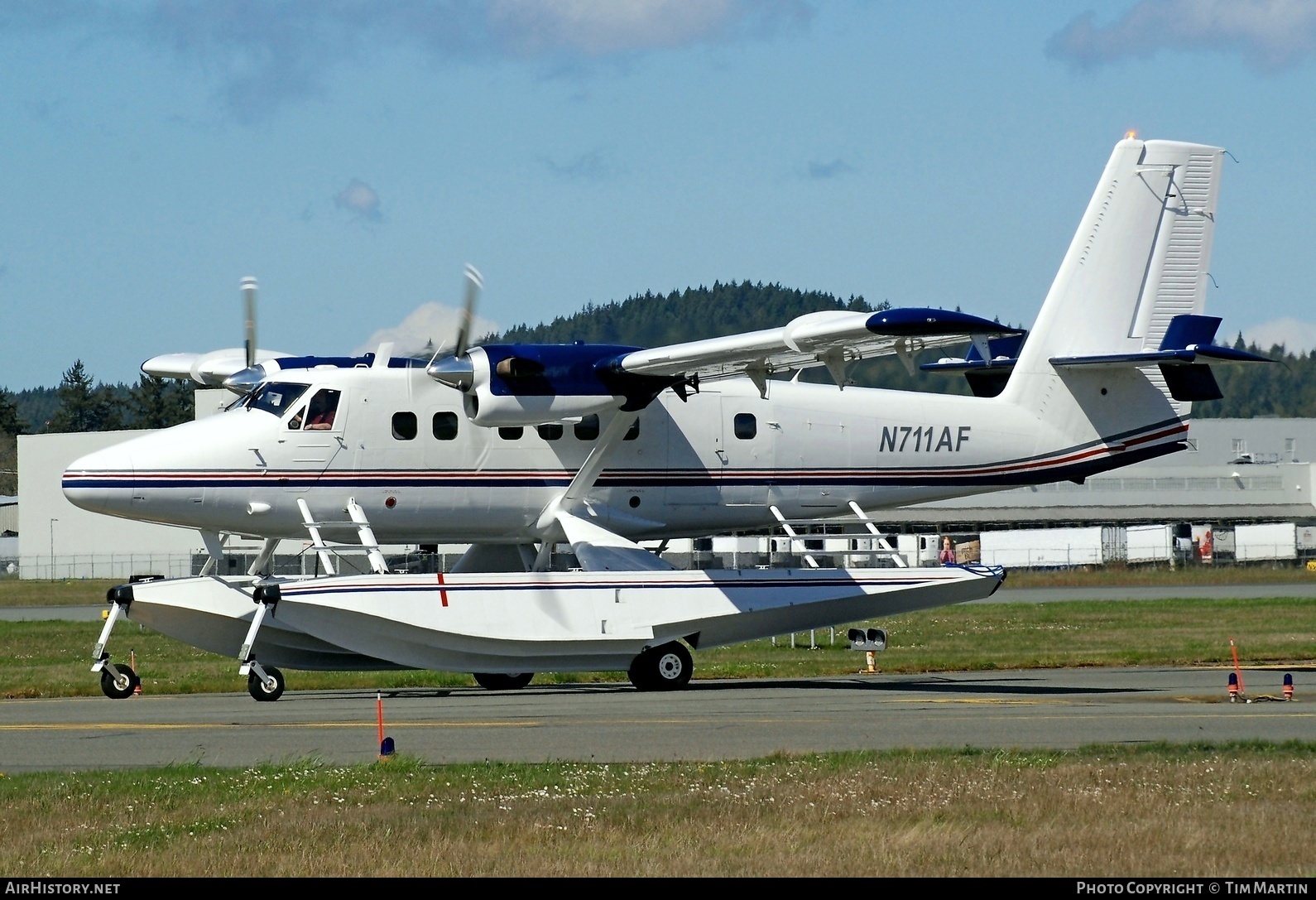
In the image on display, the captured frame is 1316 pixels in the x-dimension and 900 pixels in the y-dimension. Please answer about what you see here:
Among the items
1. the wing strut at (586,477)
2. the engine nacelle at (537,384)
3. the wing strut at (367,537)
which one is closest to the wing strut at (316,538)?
the wing strut at (367,537)

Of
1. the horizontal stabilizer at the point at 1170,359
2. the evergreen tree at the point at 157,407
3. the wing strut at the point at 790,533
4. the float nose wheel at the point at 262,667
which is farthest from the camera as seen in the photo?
the evergreen tree at the point at 157,407

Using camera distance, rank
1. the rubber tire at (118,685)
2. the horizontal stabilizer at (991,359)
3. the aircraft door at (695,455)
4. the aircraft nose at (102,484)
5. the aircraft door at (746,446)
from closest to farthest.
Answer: the rubber tire at (118,685) < the aircraft nose at (102,484) < the aircraft door at (695,455) < the aircraft door at (746,446) < the horizontal stabilizer at (991,359)

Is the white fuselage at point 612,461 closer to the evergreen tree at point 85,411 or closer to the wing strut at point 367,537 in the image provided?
the wing strut at point 367,537

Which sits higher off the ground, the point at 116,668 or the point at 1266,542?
the point at 1266,542

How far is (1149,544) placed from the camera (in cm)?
6225

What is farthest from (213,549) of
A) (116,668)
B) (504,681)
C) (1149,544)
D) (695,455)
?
(1149,544)

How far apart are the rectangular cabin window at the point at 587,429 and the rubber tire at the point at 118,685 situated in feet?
21.0

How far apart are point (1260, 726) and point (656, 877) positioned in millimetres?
8192

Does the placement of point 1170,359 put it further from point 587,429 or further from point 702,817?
point 702,817

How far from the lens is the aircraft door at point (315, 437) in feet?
63.7

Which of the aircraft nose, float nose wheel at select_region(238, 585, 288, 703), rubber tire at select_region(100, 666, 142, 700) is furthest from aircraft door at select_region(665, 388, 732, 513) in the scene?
rubber tire at select_region(100, 666, 142, 700)

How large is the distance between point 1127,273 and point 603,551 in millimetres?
8916
